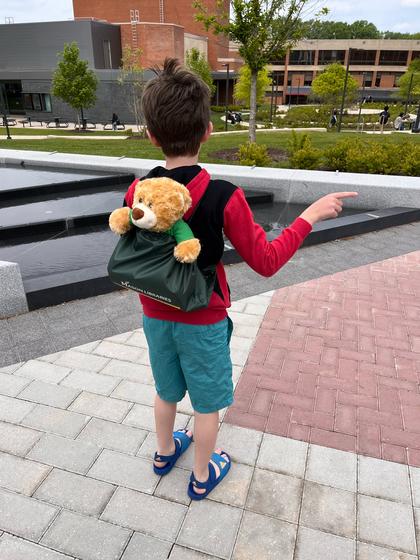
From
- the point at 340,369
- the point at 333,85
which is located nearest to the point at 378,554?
the point at 340,369

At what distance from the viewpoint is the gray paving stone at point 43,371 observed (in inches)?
135

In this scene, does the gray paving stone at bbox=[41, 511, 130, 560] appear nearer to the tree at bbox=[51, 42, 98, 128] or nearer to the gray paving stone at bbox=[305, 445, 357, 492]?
the gray paving stone at bbox=[305, 445, 357, 492]

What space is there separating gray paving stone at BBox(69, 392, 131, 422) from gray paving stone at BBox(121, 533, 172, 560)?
36.7 inches

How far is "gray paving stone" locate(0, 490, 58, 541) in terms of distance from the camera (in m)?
2.21

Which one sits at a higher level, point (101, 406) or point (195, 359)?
point (195, 359)

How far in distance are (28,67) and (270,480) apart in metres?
49.5

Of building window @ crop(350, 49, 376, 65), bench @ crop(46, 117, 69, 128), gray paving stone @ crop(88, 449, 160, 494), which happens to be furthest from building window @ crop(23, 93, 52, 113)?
building window @ crop(350, 49, 376, 65)

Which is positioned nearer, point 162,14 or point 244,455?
point 244,455

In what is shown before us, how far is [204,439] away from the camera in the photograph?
7.18 ft

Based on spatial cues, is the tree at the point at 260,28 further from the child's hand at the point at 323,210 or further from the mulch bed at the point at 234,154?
the child's hand at the point at 323,210

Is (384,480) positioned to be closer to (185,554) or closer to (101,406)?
(185,554)

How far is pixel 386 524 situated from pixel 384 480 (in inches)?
12.2

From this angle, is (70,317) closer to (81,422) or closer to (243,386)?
(81,422)

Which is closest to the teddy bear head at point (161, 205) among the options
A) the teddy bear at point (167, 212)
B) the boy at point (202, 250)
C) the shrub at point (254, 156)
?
the teddy bear at point (167, 212)
